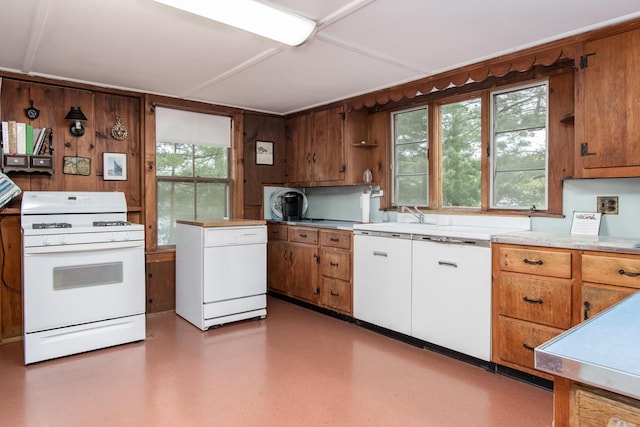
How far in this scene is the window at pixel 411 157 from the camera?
395 centimetres

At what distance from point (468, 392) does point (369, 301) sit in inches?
50.1

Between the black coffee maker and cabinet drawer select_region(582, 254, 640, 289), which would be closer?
cabinet drawer select_region(582, 254, 640, 289)

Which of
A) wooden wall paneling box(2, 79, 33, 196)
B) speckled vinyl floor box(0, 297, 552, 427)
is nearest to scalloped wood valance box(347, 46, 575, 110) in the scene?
speckled vinyl floor box(0, 297, 552, 427)

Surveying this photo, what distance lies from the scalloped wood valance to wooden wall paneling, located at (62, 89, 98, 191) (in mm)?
2594

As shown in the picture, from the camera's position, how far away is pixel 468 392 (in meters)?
2.48

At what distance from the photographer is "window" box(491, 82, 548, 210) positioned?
10.2ft

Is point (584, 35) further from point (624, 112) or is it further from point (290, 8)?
point (290, 8)

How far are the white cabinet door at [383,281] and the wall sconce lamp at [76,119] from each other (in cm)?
273

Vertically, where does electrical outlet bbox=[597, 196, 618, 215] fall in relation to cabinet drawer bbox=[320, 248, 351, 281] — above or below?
above

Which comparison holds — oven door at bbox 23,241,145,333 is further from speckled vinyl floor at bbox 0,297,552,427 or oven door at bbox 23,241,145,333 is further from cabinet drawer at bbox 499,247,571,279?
cabinet drawer at bbox 499,247,571,279

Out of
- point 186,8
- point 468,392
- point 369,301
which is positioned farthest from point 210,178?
point 468,392

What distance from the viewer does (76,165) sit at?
369cm

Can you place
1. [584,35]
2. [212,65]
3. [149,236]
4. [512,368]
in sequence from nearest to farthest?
[584,35] < [512,368] < [212,65] < [149,236]

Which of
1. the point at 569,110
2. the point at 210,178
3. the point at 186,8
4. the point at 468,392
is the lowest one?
the point at 468,392
